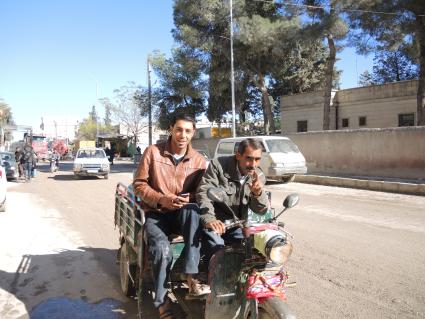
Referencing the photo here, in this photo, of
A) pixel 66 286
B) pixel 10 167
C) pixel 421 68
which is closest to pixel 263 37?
pixel 421 68

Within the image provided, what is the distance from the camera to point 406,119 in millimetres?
24500

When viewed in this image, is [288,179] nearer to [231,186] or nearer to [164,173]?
[164,173]

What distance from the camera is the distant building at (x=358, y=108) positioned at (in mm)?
24500

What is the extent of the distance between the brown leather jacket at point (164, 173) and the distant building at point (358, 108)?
77.1 ft

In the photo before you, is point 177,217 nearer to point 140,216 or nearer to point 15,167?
point 140,216

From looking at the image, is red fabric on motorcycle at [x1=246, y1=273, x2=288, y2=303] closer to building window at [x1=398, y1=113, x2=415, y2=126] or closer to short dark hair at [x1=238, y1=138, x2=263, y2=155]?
short dark hair at [x1=238, y1=138, x2=263, y2=155]

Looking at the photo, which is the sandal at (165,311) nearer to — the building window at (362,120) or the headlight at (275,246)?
the headlight at (275,246)

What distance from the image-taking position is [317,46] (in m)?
35.7

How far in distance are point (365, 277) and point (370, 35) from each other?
2151cm

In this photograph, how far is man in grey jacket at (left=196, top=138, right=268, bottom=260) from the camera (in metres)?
3.29

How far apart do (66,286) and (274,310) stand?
323 cm

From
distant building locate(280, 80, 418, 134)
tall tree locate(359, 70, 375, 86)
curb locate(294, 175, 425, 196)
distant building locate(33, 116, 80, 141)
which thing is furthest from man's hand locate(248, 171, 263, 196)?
distant building locate(33, 116, 80, 141)

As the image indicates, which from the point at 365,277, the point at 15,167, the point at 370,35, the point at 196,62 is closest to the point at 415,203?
the point at 365,277

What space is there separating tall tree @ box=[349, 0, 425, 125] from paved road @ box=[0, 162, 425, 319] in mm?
13253
